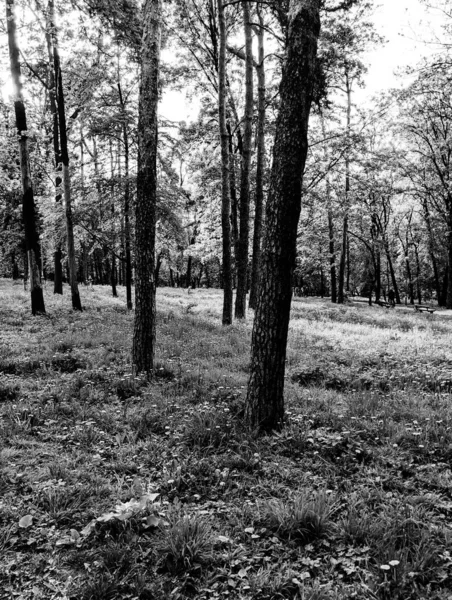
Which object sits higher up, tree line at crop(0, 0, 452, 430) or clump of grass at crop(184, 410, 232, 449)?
tree line at crop(0, 0, 452, 430)

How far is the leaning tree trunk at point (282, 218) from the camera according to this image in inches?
191

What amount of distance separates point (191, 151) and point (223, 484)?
18.7 metres

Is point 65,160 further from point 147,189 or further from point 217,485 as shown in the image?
point 217,485

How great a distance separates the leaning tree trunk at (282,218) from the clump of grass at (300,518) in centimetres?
161

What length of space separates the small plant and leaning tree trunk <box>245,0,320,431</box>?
2.04 meters

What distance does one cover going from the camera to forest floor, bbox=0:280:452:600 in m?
2.97

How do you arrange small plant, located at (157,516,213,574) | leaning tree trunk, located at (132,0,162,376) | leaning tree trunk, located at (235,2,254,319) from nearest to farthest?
small plant, located at (157,516,213,574), leaning tree trunk, located at (132,0,162,376), leaning tree trunk, located at (235,2,254,319)

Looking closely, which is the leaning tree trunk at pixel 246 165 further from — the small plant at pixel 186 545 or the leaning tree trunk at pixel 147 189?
the small plant at pixel 186 545

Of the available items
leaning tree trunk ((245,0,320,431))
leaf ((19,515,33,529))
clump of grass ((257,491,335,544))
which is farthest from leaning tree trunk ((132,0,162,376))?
clump of grass ((257,491,335,544))

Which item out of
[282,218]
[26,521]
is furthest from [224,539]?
[282,218]

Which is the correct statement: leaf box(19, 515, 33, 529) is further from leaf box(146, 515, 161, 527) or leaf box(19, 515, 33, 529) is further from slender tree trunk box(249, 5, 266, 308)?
slender tree trunk box(249, 5, 266, 308)

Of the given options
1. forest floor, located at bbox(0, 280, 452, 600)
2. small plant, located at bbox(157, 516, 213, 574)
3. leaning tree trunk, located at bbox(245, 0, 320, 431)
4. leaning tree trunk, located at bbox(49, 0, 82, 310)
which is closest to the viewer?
forest floor, located at bbox(0, 280, 452, 600)

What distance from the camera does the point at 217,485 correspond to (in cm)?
421

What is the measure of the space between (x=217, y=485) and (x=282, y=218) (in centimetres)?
319
